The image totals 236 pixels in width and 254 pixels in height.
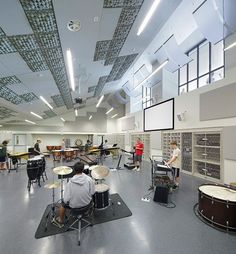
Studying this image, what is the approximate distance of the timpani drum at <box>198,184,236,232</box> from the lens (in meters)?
2.74

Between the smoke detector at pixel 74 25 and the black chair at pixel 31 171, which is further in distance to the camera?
the black chair at pixel 31 171

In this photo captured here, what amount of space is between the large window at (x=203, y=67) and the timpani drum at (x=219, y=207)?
4.99 m

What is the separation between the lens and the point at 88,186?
8.95 feet

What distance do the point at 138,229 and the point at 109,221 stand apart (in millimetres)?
632

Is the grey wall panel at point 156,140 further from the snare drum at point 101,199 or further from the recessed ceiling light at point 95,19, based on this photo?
the recessed ceiling light at point 95,19

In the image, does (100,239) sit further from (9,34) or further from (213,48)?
(213,48)

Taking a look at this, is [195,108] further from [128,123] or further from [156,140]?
[128,123]

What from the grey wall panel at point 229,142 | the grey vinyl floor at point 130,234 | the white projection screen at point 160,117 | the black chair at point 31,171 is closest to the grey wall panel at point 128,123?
the white projection screen at point 160,117

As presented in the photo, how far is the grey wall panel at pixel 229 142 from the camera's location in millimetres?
4891

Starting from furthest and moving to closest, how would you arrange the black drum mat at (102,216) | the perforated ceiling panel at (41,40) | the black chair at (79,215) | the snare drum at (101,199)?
the snare drum at (101,199) → the perforated ceiling panel at (41,40) → the black drum mat at (102,216) → the black chair at (79,215)

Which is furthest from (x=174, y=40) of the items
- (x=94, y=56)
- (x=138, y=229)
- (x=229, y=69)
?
(x=138, y=229)

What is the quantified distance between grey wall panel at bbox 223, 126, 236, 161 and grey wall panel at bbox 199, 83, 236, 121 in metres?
0.49

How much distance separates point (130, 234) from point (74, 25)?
4841 millimetres

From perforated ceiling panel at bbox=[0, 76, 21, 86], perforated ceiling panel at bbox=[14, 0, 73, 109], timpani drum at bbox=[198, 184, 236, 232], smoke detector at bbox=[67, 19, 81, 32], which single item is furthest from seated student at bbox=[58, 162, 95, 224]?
perforated ceiling panel at bbox=[0, 76, 21, 86]
